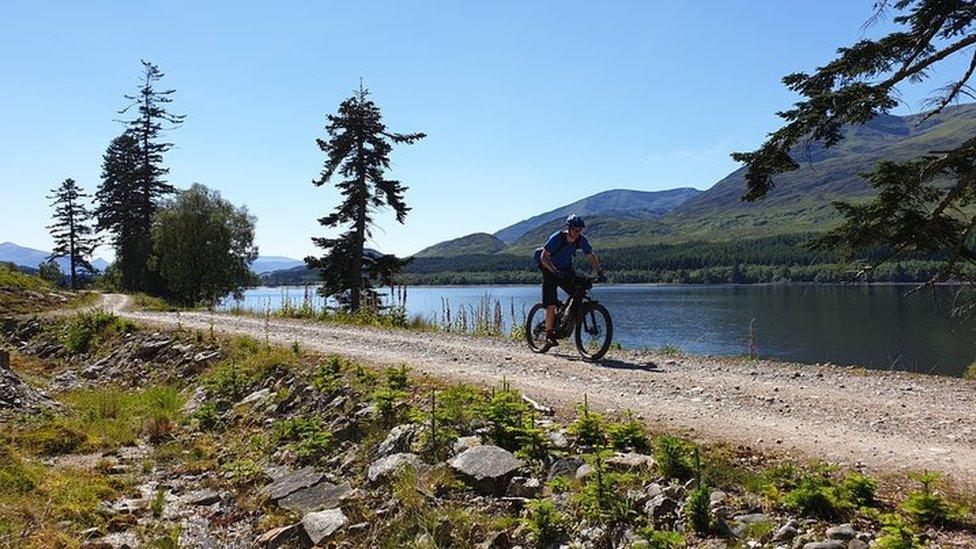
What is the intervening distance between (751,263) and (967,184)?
656 ft

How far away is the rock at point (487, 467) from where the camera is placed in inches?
261

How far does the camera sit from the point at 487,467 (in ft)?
22.4

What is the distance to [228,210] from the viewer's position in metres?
46.9

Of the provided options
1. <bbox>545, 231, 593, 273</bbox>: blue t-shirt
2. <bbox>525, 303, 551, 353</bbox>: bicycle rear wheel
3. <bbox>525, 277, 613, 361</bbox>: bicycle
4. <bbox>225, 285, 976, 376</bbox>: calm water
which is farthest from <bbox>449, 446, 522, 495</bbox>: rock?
<bbox>225, 285, 976, 376</bbox>: calm water

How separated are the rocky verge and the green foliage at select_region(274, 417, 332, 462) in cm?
3

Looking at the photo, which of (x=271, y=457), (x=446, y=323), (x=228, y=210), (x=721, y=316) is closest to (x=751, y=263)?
(x=721, y=316)

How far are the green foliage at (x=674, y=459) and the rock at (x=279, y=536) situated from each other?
13.2ft

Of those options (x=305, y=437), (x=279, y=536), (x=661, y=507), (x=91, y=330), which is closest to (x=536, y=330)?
(x=305, y=437)

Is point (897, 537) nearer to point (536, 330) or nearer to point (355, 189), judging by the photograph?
point (536, 330)

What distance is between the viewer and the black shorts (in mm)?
13008

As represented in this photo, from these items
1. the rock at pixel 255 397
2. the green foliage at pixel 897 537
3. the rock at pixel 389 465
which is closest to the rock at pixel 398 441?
the rock at pixel 389 465

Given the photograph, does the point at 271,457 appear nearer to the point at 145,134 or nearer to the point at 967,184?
the point at 967,184

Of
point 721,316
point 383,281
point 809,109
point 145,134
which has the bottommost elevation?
point 721,316

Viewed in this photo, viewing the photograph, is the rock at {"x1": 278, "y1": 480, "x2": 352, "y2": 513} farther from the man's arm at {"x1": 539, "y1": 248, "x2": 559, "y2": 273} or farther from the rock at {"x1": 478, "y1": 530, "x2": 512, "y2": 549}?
the man's arm at {"x1": 539, "y1": 248, "x2": 559, "y2": 273}
